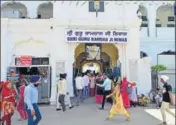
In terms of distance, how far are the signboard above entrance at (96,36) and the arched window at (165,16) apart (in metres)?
12.6

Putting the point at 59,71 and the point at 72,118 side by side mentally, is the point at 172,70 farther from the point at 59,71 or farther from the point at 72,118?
the point at 72,118

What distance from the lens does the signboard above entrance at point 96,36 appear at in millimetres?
17312

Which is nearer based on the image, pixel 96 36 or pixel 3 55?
pixel 3 55

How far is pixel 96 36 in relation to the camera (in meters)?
17.5

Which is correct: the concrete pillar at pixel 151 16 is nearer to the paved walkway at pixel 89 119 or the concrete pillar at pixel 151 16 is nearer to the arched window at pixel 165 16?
the arched window at pixel 165 16

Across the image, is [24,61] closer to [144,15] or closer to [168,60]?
[168,60]

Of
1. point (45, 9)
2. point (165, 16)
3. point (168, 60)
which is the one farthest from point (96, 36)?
point (165, 16)

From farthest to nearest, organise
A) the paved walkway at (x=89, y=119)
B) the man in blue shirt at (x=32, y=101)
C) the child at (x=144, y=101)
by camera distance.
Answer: the child at (x=144, y=101) < the paved walkway at (x=89, y=119) < the man in blue shirt at (x=32, y=101)

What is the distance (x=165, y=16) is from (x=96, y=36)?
14.3 metres

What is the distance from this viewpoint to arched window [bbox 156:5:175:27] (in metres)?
29.5

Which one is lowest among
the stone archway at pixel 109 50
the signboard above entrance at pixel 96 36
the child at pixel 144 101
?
the child at pixel 144 101

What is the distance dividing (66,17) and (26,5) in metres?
12.4

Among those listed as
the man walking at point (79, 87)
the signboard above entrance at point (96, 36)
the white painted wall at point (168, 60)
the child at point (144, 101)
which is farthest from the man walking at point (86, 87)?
the white painted wall at point (168, 60)

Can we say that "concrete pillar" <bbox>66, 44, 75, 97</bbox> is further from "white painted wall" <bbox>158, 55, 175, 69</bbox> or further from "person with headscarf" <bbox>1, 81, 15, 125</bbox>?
"white painted wall" <bbox>158, 55, 175, 69</bbox>
